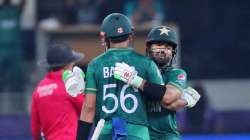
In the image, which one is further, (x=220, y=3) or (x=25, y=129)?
(x=220, y=3)

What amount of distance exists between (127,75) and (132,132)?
0.39 m

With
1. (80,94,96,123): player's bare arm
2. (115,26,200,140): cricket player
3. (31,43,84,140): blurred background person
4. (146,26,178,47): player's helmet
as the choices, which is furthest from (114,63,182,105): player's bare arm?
(31,43,84,140): blurred background person

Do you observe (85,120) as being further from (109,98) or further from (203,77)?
(203,77)

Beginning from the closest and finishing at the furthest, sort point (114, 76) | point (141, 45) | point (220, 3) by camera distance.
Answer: point (114, 76)
point (141, 45)
point (220, 3)

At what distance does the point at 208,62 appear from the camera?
15.0 meters

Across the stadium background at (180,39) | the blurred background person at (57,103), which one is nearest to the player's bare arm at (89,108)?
the blurred background person at (57,103)

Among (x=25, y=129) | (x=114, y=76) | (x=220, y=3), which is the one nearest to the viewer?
(x=114, y=76)

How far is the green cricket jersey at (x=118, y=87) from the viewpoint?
659cm

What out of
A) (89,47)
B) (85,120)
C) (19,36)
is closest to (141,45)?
(89,47)

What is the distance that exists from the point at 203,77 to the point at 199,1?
116 cm

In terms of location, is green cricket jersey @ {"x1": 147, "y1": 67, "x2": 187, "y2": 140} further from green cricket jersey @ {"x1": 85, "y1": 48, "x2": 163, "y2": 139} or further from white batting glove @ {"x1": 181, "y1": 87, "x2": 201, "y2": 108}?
green cricket jersey @ {"x1": 85, "y1": 48, "x2": 163, "y2": 139}

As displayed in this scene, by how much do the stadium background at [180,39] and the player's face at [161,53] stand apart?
630 cm

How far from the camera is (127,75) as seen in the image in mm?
6523

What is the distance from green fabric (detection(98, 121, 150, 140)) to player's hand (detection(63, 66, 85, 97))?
514 mm
